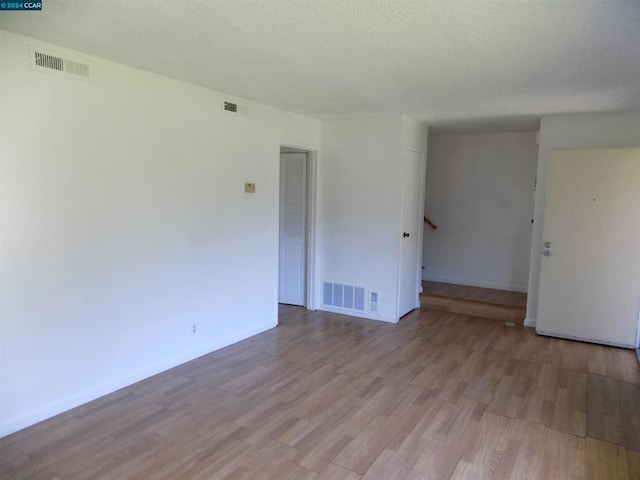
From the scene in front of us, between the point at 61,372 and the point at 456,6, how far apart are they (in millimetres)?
3270

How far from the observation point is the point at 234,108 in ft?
13.5

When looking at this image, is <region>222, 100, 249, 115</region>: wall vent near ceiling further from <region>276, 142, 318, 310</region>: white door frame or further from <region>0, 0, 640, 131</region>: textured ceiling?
<region>276, 142, 318, 310</region>: white door frame

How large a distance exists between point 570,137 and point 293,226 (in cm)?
336

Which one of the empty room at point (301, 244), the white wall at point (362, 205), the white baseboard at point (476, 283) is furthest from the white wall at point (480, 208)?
the white wall at point (362, 205)

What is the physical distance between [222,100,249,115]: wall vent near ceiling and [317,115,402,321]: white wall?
4.60 ft

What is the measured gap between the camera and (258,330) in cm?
470

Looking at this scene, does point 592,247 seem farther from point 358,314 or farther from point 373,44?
point 373,44

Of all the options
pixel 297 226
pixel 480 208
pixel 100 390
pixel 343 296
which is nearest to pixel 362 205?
pixel 297 226

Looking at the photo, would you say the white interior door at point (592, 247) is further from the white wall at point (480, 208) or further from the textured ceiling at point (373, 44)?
the white wall at point (480, 208)

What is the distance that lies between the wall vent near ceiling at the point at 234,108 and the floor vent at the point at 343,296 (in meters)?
2.43

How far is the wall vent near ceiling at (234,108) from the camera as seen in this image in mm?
4023

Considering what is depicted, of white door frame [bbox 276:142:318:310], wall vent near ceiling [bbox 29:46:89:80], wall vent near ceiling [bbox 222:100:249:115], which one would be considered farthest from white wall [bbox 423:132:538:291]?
wall vent near ceiling [bbox 29:46:89:80]

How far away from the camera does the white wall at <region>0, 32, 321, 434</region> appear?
8.79ft

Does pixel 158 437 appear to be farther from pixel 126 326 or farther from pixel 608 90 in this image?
pixel 608 90
